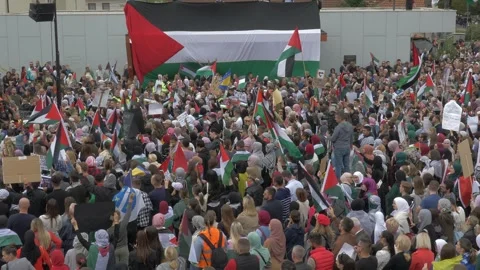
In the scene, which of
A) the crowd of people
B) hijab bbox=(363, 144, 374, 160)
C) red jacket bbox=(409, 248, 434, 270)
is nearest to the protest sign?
the crowd of people

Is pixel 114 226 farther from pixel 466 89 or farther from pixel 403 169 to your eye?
pixel 466 89

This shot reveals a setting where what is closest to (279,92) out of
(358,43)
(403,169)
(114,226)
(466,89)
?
(466,89)

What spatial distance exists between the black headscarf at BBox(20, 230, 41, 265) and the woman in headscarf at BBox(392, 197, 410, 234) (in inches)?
165

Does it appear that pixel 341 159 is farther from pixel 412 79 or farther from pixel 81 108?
pixel 412 79

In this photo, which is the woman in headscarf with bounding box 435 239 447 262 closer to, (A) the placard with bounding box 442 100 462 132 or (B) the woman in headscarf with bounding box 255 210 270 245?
(B) the woman in headscarf with bounding box 255 210 270 245

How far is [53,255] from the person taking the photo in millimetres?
9836

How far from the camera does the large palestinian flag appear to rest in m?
32.3

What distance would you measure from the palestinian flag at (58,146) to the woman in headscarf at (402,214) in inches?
232

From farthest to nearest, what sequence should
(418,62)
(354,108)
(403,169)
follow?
1. (418,62)
2. (354,108)
3. (403,169)

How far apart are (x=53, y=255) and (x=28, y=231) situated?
1.50 ft

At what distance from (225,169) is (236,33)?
64.8 feet

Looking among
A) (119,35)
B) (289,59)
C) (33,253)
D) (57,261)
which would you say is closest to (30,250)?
(33,253)

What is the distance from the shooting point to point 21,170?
1271 centimetres

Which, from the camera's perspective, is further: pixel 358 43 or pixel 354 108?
pixel 358 43
